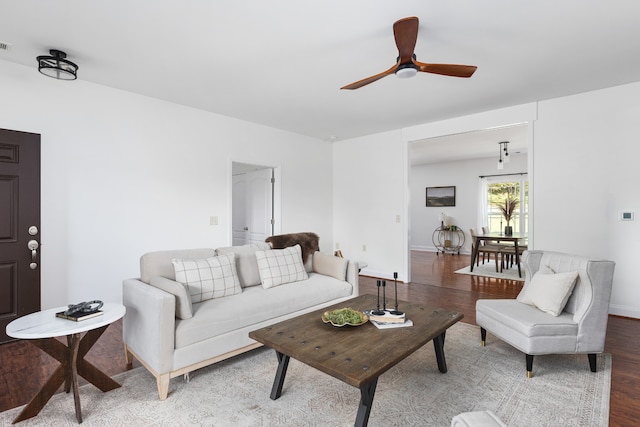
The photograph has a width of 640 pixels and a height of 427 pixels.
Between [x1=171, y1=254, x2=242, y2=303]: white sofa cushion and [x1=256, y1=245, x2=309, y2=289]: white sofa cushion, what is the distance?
304 mm

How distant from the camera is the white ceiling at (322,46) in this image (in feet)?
7.47

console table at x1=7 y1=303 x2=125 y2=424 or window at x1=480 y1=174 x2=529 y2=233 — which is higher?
window at x1=480 y1=174 x2=529 y2=233

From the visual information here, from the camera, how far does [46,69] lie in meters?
3.04

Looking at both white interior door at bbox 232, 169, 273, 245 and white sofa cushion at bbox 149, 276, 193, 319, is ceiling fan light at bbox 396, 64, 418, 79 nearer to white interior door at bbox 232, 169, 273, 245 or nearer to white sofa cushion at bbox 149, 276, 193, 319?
white sofa cushion at bbox 149, 276, 193, 319

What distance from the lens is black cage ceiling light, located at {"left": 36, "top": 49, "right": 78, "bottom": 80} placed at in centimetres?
285

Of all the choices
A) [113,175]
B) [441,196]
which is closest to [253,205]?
[113,175]

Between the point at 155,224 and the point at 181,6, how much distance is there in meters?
2.58

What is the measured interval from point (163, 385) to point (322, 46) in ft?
9.11

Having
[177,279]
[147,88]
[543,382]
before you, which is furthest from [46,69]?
[543,382]

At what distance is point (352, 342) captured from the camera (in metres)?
1.90

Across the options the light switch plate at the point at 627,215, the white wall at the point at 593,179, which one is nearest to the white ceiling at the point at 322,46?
the white wall at the point at 593,179

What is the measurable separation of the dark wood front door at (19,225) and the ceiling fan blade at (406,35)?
3.41m

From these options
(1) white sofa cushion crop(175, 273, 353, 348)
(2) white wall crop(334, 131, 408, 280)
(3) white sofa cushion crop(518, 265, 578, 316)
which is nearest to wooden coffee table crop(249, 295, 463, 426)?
(1) white sofa cushion crop(175, 273, 353, 348)

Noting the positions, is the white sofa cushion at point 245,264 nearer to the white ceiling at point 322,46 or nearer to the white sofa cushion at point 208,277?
the white sofa cushion at point 208,277
